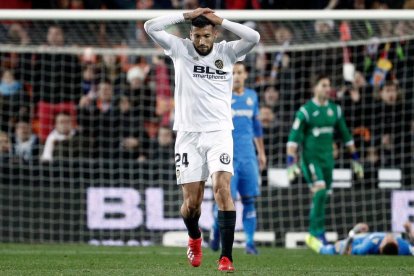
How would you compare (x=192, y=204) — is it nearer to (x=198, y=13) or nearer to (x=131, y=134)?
(x=198, y=13)

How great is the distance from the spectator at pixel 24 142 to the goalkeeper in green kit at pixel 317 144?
13.5 feet

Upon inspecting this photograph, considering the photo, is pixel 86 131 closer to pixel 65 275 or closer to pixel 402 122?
pixel 402 122

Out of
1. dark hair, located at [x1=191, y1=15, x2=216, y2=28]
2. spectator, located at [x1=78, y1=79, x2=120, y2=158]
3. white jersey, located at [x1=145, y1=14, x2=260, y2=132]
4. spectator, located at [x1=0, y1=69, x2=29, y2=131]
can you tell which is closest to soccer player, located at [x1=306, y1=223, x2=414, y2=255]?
white jersey, located at [x1=145, y1=14, x2=260, y2=132]

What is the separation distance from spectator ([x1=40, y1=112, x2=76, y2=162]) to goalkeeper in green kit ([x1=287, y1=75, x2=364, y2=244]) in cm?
364

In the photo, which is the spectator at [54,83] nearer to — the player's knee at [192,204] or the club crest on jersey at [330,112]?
the club crest on jersey at [330,112]

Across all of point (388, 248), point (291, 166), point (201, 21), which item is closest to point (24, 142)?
point (291, 166)

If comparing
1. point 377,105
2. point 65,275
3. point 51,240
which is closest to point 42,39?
point 51,240

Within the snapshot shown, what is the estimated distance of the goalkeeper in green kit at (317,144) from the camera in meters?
13.3

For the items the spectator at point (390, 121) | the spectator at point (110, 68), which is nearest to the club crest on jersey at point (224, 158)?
the spectator at point (390, 121)

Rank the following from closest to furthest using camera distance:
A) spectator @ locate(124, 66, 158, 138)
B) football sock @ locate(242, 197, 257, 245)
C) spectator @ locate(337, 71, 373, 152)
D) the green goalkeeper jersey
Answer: football sock @ locate(242, 197, 257, 245) → the green goalkeeper jersey → spectator @ locate(337, 71, 373, 152) → spectator @ locate(124, 66, 158, 138)

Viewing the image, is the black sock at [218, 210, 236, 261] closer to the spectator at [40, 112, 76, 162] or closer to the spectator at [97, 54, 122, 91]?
the spectator at [40, 112, 76, 162]

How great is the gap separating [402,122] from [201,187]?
7043mm

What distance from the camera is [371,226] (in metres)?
14.5

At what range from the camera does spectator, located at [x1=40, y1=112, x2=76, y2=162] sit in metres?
15.1
